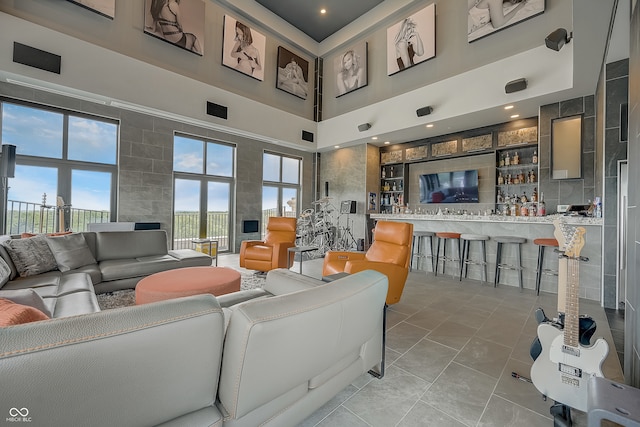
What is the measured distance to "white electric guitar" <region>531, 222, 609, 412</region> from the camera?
4.83 ft

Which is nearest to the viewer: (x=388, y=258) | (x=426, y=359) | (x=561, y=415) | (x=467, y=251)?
(x=561, y=415)

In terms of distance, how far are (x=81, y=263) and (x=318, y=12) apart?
26.3ft

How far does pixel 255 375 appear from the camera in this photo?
0.99 meters

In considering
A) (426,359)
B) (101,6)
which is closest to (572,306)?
(426,359)

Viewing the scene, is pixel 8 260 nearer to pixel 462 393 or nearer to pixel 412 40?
pixel 462 393

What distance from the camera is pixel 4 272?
239 centimetres

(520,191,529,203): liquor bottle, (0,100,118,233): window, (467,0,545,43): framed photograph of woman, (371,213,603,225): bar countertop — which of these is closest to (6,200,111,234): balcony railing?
(0,100,118,233): window

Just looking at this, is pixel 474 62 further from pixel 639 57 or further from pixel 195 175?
pixel 195 175

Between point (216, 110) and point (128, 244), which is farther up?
point (216, 110)

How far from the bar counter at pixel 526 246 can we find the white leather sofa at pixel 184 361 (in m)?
3.87

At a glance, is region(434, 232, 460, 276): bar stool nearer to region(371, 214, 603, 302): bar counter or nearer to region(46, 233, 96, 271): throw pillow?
region(371, 214, 603, 302): bar counter

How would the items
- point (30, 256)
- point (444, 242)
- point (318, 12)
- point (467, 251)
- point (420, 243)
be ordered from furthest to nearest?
1. point (318, 12)
2. point (420, 243)
3. point (444, 242)
4. point (467, 251)
5. point (30, 256)

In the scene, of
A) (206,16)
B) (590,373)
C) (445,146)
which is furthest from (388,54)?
(590,373)

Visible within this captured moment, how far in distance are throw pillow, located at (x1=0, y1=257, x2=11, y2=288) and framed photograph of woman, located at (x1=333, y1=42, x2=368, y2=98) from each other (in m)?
7.68
